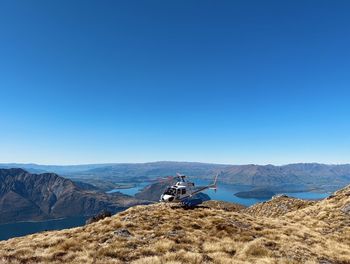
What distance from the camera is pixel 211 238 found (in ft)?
76.7

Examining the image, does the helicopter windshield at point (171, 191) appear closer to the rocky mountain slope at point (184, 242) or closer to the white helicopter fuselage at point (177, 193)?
the white helicopter fuselage at point (177, 193)

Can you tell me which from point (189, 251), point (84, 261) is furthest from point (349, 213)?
point (84, 261)

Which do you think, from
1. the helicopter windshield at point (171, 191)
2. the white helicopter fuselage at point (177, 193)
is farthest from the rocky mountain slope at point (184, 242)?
the helicopter windshield at point (171, 191)

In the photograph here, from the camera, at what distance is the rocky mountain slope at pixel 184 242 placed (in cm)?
1822

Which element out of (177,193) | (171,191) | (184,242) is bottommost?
(184,242)

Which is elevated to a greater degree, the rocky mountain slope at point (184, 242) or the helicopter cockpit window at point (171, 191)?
the helicopter cockpit window at point (171, 191)

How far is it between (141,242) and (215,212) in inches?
557

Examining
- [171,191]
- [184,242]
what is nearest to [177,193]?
[171,191]

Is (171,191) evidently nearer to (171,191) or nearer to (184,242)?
(171,191)

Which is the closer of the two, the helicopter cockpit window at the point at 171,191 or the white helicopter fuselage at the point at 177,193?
the white helicopter fuselage at the point at 177,193

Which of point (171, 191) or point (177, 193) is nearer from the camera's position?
point (177, 193)

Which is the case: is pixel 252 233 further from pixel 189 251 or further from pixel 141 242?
pixel 141 242

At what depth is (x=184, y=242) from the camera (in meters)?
21.9

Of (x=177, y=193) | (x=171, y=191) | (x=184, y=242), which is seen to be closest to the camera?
(x=184, y=242)
